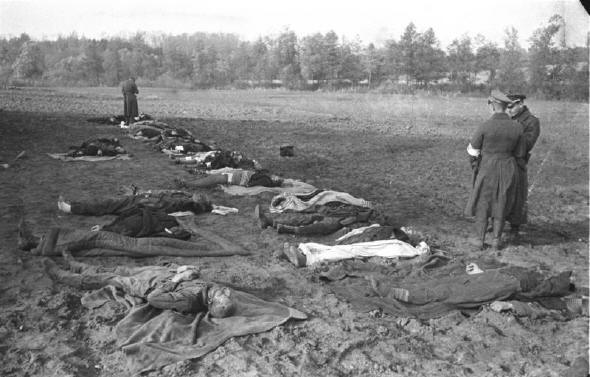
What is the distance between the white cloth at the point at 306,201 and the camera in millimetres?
7012

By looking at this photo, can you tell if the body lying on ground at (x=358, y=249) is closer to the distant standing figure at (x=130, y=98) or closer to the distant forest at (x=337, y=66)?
the distant standing figure at (x=130, y=98)

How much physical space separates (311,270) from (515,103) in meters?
3.51

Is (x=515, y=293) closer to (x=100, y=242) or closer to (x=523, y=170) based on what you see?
(x=523, y=170)

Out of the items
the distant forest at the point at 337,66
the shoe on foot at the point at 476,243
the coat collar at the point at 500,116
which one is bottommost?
the shoe on foot at the point at 476,243

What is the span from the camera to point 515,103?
6293 mm

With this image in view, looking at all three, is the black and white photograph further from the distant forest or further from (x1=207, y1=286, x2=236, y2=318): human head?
the distant forest

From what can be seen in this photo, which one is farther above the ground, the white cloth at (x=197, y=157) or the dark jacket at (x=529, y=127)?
the dark jacket at (x=529, y=127)

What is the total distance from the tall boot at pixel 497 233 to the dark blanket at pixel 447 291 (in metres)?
1.00

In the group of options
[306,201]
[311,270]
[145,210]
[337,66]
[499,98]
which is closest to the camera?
[311,270]

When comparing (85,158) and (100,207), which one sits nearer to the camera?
(100,207)

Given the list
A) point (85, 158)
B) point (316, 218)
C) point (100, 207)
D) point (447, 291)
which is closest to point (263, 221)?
point (316, 218)

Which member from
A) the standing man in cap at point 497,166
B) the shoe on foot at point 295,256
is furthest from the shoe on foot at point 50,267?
the standing man in cap at point 497,166

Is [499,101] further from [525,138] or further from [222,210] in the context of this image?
[222,210]

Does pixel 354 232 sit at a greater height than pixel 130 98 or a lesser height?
lesser
